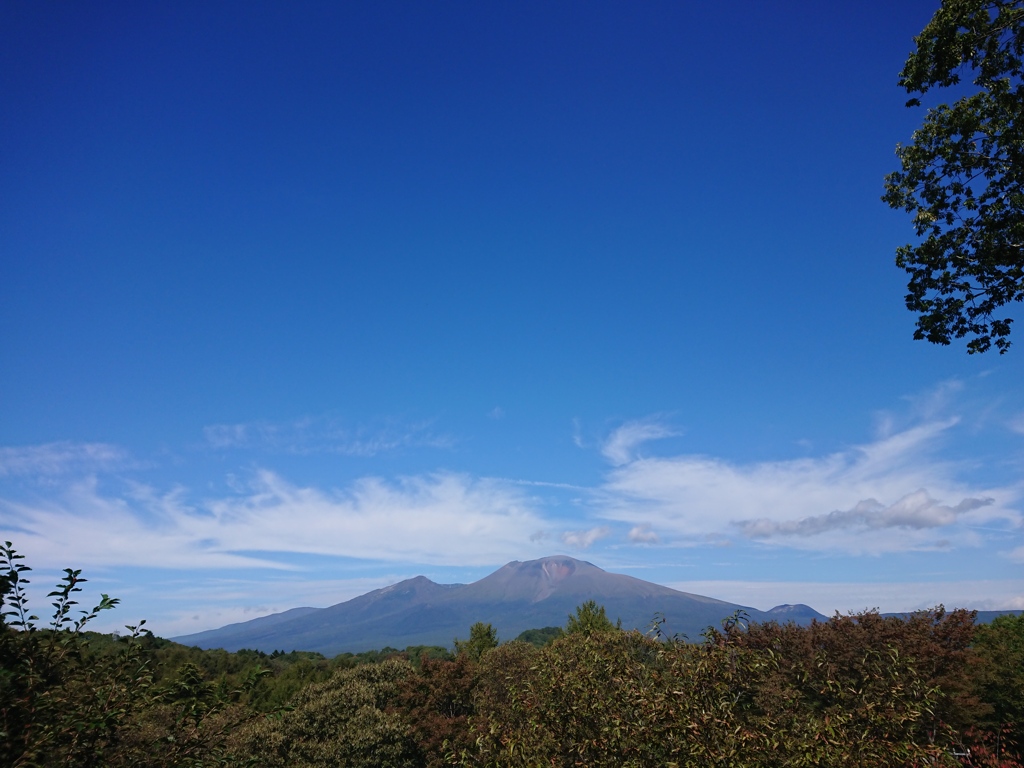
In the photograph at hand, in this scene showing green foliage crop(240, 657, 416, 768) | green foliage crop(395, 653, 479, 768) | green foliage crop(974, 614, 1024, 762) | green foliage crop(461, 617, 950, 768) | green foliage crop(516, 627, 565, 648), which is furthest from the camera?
green foliage crop(516, 627, 565, 648)

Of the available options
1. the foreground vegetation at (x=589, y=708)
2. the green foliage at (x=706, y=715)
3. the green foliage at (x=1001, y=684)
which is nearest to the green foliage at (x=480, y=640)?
the green foliage at (x=1001, y=684)

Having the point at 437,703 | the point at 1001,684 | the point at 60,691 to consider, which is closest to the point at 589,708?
the point at 60,691

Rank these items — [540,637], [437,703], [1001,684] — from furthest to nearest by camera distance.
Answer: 1. [540,637]
2. [1001,684]
3. [437,703]

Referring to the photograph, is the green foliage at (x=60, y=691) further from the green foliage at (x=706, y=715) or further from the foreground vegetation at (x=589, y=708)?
the green foliage at (x=706, y=715)

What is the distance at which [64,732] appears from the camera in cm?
524

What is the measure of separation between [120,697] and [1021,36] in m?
18.7

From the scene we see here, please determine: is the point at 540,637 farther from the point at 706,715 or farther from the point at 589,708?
the point at 706,715

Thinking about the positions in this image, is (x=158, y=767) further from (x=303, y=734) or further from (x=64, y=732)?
(x=303, y=734)

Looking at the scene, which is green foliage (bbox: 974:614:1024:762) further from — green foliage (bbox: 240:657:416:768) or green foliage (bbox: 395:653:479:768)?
green foliage (bbox: 240:657:416:768)

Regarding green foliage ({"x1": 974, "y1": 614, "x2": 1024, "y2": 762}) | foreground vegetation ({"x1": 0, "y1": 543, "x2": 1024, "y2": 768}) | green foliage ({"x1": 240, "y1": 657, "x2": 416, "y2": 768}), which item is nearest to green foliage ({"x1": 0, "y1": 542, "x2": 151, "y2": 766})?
foreground vegetation ({"x1": 0, "y1": 543, "x2": 1024, "y2": 768})

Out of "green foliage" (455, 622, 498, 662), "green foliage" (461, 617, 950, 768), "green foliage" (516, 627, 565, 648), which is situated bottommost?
"green foliage" (516, 627, 565, 648)

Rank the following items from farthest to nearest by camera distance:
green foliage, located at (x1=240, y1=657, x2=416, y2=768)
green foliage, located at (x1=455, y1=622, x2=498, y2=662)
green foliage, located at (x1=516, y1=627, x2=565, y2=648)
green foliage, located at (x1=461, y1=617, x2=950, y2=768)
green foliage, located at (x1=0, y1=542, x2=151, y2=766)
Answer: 1. green foliage, located at (x1=516, y1=627, x2=565, y2=648)
2. green foliage, located at (x1=455, y1=622, x2=498, y2=662)
3. green foliage, located at (x1=240, y1=657, x2=416, y2=768)
4. green foliage, located at (x1=461, y1=617, x2=950, y2=768)
5. green foliage, located at (x1=0, y1=542, x2=151, y2=766)

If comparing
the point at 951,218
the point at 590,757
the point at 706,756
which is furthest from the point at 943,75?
the point at 590,757

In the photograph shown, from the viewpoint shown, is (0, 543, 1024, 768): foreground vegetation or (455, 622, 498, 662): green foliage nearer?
(0, 543, 1024, 768): foreground vegetation
